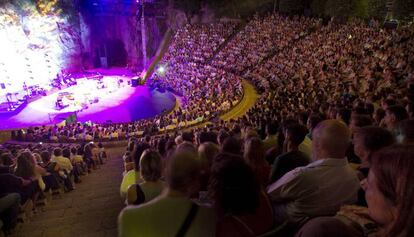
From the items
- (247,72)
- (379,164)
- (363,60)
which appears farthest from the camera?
(247,72)

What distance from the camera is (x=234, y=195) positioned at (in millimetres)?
2580

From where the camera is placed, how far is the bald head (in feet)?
11.3

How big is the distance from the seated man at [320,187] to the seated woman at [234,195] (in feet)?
2.28

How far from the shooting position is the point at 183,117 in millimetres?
22156

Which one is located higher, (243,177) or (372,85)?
(243,177)

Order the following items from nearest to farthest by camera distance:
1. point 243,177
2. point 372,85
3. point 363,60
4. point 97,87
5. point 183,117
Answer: point 243,177 → point 372,85 → point 363,60 → point 183,117 → point 97,87

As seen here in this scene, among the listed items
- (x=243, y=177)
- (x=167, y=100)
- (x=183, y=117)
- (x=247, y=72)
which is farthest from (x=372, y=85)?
(x=167, y=100)

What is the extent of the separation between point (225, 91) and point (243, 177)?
80.9ft

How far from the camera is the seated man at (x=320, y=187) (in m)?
3.22

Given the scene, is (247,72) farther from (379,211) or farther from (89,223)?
(379,211)

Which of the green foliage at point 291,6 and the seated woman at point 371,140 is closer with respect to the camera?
the seated woman at point 371,140

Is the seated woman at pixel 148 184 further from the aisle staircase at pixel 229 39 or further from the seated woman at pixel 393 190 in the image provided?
the aisle staircase at pixel 229 39

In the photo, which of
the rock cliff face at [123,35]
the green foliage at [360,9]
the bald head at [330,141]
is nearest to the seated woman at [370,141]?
the bald head at [330,141]

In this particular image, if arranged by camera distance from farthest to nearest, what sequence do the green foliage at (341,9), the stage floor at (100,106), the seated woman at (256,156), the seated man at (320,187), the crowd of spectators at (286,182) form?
1. the green foliage at (341,9)
2. the stage floor at (100,106)
3. the seated woman at (256,156)
4. the seated man at (320,187)
5. the crowd of spectators at (286,182)
